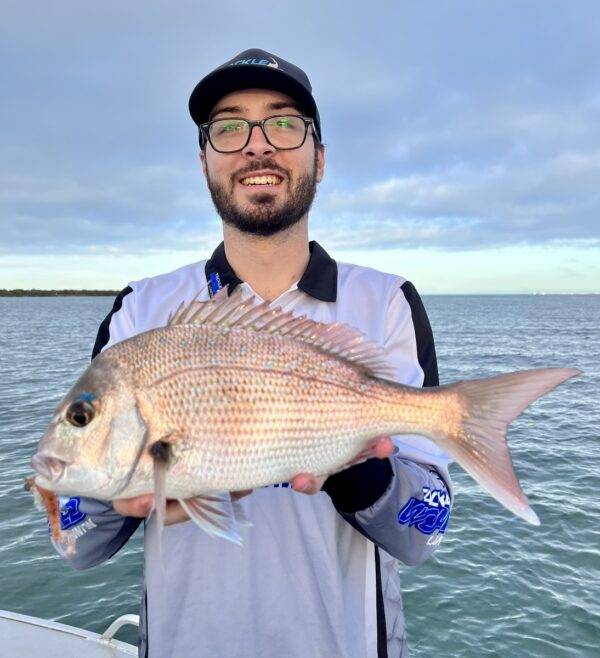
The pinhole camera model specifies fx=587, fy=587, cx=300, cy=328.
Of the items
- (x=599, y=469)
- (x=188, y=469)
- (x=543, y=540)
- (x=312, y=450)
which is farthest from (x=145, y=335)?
(x=599, y=469)

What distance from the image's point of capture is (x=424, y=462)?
271cm

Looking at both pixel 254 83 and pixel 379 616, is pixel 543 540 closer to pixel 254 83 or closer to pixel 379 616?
pixel 379 616

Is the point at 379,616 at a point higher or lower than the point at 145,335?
lower

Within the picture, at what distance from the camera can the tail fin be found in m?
2.11

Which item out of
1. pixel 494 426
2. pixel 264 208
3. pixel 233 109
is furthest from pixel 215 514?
pixel 233 109

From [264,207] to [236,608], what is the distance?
1.87 m

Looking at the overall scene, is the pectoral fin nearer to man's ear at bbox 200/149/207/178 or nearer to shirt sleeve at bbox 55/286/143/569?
shirt sleeve at bbox 55/286/143/569

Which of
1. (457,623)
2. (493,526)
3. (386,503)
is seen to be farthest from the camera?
(493,526)

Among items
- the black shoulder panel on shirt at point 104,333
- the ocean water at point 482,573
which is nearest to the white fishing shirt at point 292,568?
the black shoulder panel on shirt at point 104,333

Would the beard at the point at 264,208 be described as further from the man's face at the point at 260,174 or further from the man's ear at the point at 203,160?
the man's ear at the point at 203,160

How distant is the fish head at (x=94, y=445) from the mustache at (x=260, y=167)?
133cm

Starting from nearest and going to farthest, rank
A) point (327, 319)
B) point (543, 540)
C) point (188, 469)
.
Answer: point (188, 469)
point (327, 319)
point (543, 540)

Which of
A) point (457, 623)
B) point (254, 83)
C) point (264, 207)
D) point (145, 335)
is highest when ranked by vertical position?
point (254, 83)

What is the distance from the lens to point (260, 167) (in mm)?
2971
